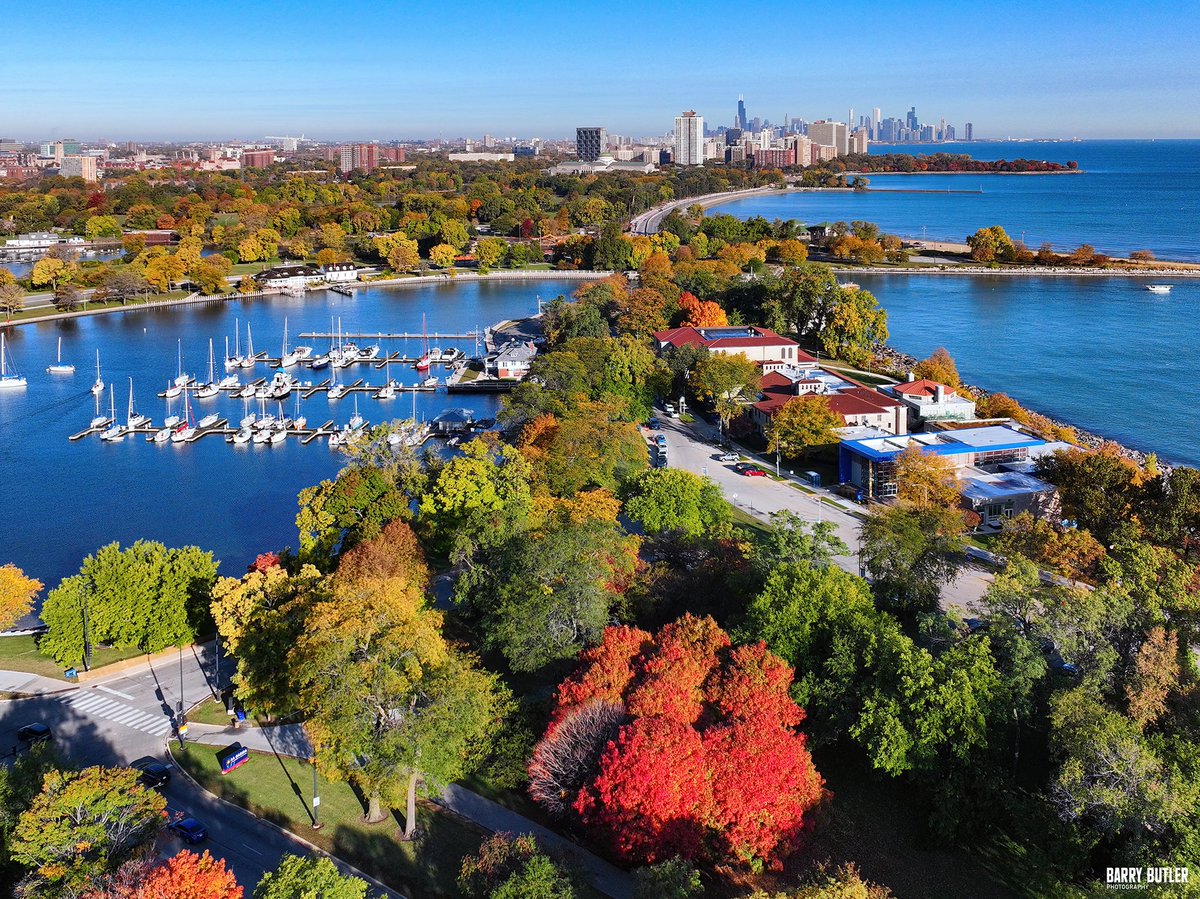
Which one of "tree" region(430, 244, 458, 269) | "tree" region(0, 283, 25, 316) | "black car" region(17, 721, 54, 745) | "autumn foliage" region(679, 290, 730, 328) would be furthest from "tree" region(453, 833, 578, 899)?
Answer: "tree" region(430, 244, 458, 269)

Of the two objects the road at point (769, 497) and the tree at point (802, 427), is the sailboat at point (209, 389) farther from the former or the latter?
the tree at point (802, 427)

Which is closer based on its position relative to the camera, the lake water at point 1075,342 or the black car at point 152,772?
the black car at point 152,772

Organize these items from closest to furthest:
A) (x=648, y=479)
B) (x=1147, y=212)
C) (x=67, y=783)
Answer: (x=67, y=783) → (x=648, y=479) → (x=1147, y=212)

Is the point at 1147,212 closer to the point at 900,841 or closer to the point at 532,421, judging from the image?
the point at 532,421

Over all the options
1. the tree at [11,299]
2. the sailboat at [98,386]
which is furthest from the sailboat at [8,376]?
the tree at [11,299]

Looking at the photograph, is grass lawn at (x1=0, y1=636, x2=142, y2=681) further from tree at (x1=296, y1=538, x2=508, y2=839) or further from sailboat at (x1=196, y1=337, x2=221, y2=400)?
sailboat at (x1=196, y1=337, x2=221, y2=400)

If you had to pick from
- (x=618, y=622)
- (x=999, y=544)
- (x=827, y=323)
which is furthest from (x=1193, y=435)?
(x=618, y=622)
